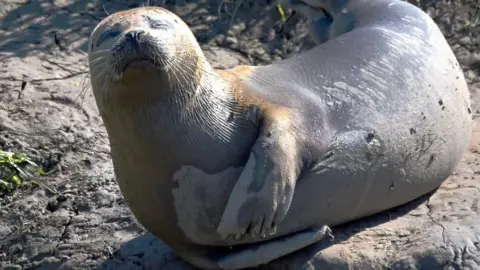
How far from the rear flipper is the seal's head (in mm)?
720

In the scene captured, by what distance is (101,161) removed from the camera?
19.9ft

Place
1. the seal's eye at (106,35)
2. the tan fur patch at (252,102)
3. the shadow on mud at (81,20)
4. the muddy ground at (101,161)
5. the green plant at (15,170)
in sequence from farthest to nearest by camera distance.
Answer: the shadow on mud at (81,20) < the green plant at (15,170) < the muddy ground at (101,161) < the tan fur patch at (252,102) < the seal's eye at (106,35)

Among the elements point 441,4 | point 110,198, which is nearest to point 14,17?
point 110,198

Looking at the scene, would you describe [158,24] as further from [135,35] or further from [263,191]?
[263,191]

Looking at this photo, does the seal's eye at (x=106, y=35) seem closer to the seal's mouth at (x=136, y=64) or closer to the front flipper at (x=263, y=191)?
the seal's mouth at (x=136, y=64)

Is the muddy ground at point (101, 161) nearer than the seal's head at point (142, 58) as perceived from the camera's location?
No

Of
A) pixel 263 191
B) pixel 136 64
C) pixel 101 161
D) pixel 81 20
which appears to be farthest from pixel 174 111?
pixel 81 20

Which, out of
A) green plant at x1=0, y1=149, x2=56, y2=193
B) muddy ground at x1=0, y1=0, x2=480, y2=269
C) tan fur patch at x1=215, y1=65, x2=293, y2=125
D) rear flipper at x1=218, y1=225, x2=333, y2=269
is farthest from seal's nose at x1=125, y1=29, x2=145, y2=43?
green plant at x1=0, y1=149, x2=56, y2=193

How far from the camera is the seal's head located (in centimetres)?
420

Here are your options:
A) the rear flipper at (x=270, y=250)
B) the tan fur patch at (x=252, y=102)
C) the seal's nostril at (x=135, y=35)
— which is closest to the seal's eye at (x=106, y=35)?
the seal's nostril at (x=135, y=35)

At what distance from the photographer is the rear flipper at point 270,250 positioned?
15.2ft

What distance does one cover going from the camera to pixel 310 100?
15.8 ft

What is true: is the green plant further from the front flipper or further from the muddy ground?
the front flipper

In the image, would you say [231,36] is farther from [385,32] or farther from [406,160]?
[406,160]
